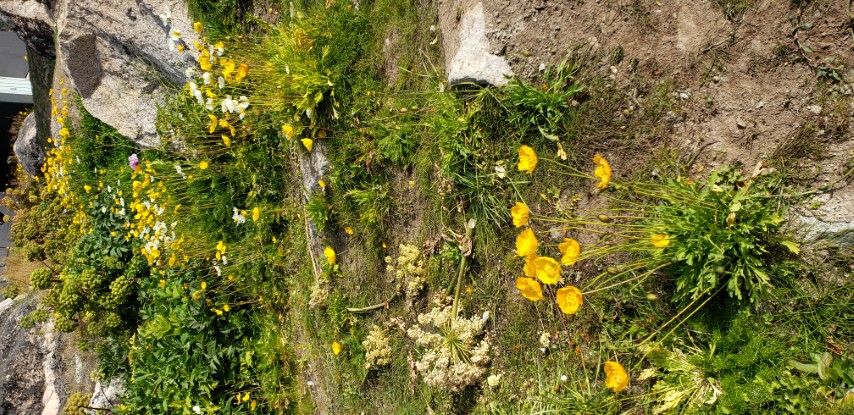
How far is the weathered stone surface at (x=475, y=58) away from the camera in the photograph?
2.96 metres

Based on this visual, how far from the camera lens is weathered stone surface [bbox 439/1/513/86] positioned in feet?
9.70

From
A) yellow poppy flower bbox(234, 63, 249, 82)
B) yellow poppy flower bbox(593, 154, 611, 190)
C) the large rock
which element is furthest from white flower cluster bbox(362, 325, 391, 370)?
the large rock

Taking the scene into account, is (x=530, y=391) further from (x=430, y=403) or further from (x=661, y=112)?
(x=661, y=112)

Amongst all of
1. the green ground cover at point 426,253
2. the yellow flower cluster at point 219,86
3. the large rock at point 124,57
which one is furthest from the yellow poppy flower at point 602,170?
the large rock at point 124,57

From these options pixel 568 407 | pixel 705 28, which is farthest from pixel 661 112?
pixel 568 407

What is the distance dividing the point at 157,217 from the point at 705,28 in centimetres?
511

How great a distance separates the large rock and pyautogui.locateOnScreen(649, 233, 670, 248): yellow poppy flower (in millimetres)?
4746

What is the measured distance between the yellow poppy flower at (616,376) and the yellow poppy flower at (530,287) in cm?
43

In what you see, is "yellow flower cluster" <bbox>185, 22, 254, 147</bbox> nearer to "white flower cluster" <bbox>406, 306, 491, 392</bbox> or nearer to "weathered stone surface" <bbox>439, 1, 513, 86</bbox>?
"weathered stone surface" <bbox>439, 1, 513, 86</bbox>

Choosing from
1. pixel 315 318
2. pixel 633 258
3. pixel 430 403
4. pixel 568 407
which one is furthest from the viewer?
pixel 315 318

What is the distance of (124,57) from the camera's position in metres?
6.06

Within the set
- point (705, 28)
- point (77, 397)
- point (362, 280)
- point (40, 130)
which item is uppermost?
point (705, 28)

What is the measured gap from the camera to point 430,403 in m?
3.62

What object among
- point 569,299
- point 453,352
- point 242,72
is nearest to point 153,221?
point 242,72
